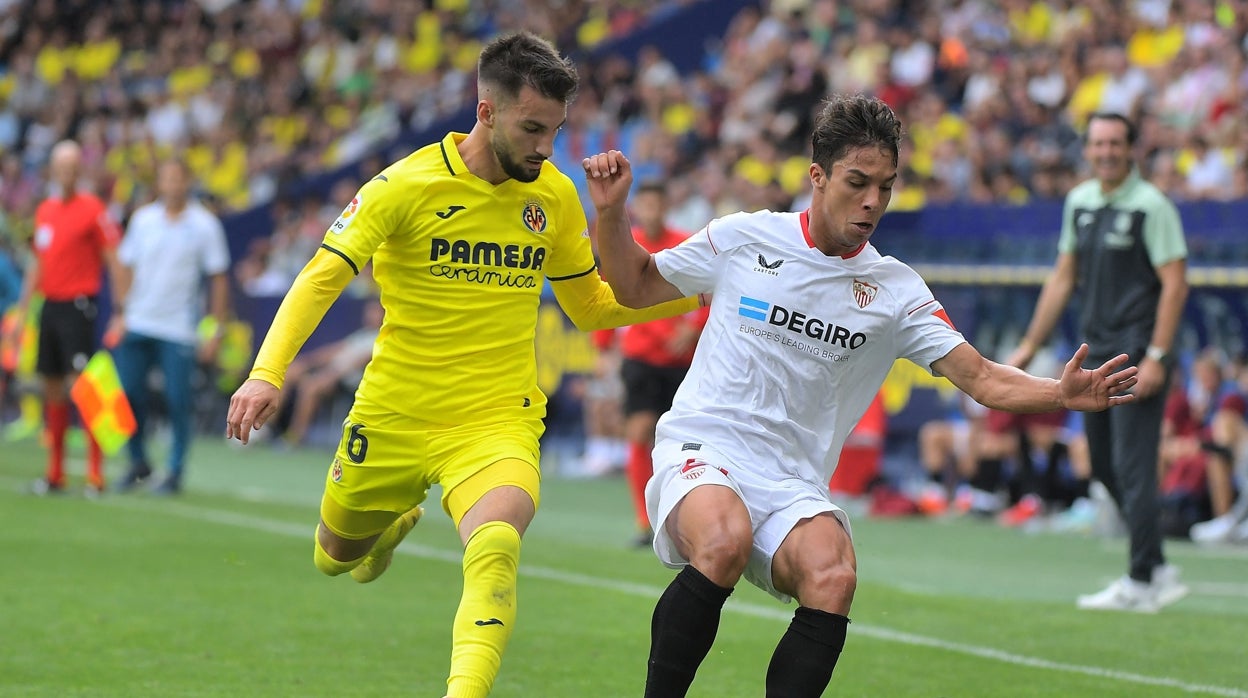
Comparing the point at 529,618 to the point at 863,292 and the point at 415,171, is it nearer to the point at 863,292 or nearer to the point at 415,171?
the point at 415,171

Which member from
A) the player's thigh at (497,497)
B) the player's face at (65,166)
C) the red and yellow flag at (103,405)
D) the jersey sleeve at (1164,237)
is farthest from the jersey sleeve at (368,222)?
the red and yellow flag at (103,405)

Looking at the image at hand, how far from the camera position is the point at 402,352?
6074mm

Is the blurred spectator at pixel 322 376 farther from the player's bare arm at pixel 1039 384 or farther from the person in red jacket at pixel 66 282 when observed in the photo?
the player's bare arm at pixel 1039 384

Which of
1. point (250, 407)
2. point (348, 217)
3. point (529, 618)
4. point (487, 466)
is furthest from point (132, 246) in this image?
point (250, 407)

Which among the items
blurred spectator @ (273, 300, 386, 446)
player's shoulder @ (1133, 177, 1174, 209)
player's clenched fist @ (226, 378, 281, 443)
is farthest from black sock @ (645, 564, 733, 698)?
blurred spectator @ (273, 300, 386, 446)

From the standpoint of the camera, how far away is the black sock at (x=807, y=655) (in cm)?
496

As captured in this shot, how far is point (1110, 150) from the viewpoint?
9094 mm

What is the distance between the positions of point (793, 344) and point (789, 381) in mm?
118

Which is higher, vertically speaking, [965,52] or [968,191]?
[965,52]

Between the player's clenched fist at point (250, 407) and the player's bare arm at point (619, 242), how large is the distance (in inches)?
46.7

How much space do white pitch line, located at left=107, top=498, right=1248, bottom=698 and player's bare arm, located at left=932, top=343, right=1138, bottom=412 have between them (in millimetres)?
2119

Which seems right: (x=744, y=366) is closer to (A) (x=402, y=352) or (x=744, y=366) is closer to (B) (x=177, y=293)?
(A) (x=402, y=352)

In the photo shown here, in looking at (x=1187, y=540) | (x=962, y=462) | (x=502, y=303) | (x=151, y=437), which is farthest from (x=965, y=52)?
(x=502, y=303)

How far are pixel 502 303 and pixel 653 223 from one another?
5.65 meters
